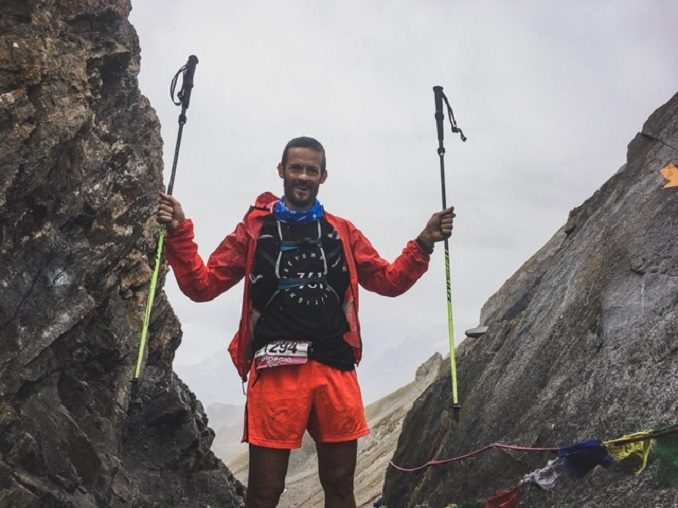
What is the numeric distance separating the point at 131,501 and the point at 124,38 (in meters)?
10.1

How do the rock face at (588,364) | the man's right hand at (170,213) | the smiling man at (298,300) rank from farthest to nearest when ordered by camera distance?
the man's right hand at (170,213), the smiling man at (298,300), the rock face at (588,364)

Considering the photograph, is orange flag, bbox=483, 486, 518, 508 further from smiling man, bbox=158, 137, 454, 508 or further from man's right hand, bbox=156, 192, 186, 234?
man's right hand, bbox=156, 192, 186, 234

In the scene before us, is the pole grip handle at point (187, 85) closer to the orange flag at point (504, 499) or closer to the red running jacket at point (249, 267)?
the red running jacket at point (249, 267)

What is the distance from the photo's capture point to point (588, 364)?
714cm

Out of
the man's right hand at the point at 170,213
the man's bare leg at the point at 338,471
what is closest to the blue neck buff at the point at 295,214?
the man's right hand at the point at 170,213

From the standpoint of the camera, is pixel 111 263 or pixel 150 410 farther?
pixel 150 410

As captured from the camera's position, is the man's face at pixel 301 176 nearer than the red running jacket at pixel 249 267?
No

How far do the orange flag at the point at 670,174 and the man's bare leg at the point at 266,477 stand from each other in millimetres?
5956

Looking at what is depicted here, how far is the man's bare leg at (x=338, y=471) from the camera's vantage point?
696 centimetres

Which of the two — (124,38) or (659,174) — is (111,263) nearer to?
(124,38)

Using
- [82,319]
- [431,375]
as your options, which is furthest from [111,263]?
[431,375]

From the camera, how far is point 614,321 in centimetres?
724

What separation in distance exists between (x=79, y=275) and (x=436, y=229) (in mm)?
7037

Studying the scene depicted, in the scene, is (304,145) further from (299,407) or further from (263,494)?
(263,494)
